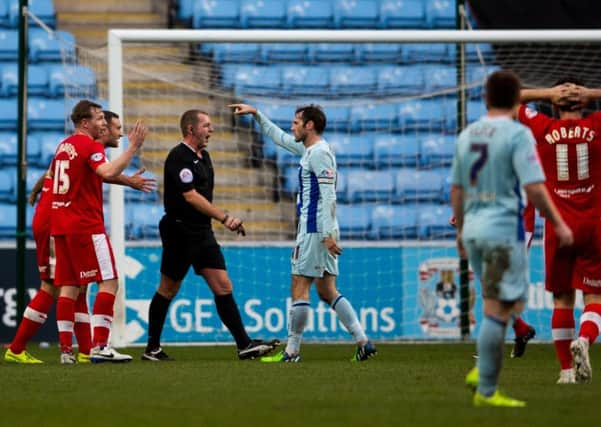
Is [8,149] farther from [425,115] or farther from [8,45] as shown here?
[425,115]

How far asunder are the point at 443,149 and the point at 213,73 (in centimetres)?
336

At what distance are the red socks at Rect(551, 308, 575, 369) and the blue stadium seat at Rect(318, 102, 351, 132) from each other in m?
7.88

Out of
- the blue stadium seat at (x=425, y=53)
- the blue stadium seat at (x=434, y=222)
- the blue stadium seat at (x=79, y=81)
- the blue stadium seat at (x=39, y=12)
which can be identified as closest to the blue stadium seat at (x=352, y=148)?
the blue stadium seat at (x=434, y=222)

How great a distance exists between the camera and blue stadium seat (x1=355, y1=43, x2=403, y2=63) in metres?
17.1

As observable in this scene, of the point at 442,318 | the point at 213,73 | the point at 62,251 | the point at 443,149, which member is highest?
the point at 213,73

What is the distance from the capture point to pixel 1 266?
43.8 ft

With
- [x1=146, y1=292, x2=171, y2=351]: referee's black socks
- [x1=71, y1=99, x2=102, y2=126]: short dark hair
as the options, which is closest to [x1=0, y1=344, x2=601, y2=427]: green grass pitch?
[x1=146, y1=292, x2=171, y2=351]: referee's black socks

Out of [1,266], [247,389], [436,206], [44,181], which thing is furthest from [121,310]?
[247,389]

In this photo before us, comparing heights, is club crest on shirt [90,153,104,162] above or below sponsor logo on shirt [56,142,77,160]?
below

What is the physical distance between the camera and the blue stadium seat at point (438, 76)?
1623 centimetres

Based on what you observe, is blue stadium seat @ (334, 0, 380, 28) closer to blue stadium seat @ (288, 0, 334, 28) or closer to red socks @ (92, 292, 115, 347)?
blue stadium seat @ (288, 0, 334, 28)

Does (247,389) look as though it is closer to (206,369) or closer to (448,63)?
(206,369)

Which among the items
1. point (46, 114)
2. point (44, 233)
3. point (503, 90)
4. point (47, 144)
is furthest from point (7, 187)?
point (503, 90)

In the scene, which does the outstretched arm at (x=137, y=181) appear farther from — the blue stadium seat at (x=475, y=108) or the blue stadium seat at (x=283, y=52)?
the blue stadium seat at (x=283, y=52)
